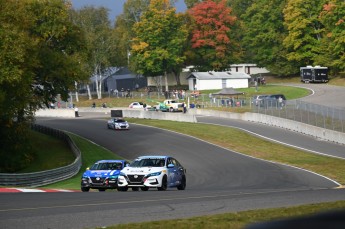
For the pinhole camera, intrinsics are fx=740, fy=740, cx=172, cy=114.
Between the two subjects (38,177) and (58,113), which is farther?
(58,113)

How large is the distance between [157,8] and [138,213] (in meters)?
101

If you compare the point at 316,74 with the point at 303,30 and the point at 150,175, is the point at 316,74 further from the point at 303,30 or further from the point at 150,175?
the point at 150,175

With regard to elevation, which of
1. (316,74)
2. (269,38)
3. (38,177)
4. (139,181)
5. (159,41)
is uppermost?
(159,41)

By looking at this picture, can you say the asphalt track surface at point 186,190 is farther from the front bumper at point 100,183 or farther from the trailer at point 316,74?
the trailer at point 316,74

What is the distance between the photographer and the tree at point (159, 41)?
110 m

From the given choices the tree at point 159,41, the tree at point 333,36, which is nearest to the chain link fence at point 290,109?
the tree at point 159,41

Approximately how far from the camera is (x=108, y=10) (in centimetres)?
11988

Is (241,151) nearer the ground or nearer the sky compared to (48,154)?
nearer the ground

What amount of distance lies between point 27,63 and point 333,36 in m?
67.6

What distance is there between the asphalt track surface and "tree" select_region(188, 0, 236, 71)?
120ft

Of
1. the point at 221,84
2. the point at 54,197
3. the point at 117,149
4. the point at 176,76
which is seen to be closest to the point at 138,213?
the point at 54,197

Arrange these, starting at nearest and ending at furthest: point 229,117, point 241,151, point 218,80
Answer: point 241,151 < point 229,117 < point 218,80

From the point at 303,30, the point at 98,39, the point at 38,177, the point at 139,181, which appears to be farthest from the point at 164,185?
the point at 303,30

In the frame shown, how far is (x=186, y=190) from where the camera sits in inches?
916
